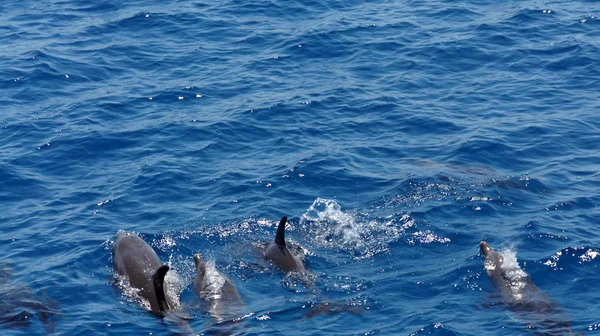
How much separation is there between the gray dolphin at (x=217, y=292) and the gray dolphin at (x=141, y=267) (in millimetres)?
881

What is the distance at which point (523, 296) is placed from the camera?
62.5 ft

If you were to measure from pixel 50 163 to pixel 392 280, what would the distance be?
1132cm

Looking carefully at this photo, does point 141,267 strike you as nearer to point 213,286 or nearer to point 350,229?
point 213,286

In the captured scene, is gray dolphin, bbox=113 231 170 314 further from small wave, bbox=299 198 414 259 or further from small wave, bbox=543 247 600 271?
small wave, bbox=543 247 600 271

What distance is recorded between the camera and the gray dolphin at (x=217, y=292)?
18703 mm

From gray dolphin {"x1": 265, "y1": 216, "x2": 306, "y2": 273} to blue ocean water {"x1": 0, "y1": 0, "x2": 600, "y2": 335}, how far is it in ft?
0.87

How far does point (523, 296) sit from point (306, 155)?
29.7 ft

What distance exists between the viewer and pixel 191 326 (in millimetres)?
18094

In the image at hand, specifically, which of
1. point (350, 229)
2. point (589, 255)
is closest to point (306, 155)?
point (350, 229)

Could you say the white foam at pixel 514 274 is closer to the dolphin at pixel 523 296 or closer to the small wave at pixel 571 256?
the dolphin at pixel 523 296

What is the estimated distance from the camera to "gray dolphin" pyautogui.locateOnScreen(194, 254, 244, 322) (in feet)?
61.4

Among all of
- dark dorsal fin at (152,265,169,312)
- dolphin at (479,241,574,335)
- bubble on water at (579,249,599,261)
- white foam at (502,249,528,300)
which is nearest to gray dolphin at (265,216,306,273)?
dark dorsal fin at (152,265,169,312)

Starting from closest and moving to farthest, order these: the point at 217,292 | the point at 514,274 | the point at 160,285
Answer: the point at 160,285 < the point at 217,292 < the point at 514,274

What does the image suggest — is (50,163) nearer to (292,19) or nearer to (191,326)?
(191,326)
